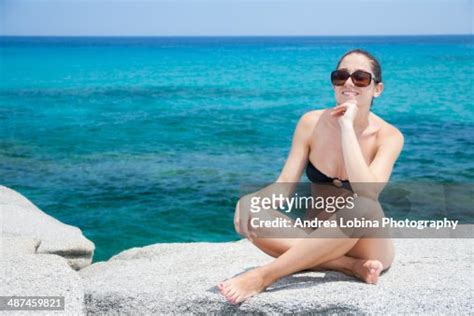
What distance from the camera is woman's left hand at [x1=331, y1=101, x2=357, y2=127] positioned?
399 centimetres

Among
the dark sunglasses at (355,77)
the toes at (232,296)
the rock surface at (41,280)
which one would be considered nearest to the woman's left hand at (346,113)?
the dark sunglasses at (355,77)

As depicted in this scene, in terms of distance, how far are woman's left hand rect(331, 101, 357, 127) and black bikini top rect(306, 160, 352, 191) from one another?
1.33ft

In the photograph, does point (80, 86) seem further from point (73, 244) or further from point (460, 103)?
point (73, 244)

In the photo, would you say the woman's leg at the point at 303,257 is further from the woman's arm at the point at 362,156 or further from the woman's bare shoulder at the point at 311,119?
the woman's bare shoulder at the point at 311,119

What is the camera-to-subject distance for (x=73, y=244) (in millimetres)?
6445

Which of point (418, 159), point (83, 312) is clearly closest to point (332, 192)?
point (83, 312)

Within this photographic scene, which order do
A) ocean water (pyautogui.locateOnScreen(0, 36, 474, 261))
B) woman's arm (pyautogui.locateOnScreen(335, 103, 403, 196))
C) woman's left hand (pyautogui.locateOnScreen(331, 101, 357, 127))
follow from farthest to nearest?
1. ocean water (pyautogui.locateOnScreen(0, 36, 474, 261))
2. woman's left hand (pyautogui.locateOnScreen(331, 101, 357, 127))
3. woman's arm (pyautogui.locateOnScreen(335, 103, 403, 196))

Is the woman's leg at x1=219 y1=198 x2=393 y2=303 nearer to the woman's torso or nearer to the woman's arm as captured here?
the woman's arm

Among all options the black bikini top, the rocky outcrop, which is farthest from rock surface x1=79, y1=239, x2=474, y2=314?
the black bikini top

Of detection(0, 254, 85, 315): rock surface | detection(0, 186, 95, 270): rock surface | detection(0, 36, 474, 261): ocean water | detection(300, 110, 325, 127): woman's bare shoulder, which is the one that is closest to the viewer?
detection(0, 254, 85, 315): rock surface

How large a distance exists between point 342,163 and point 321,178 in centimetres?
17

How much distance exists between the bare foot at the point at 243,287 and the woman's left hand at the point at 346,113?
102 cm

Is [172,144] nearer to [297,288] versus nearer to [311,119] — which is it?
[311,119]

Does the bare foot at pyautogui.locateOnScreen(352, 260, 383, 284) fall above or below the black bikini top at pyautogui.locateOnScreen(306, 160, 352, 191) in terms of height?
below
